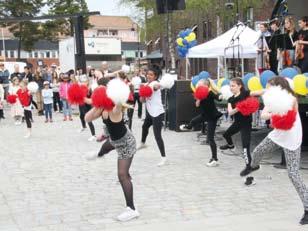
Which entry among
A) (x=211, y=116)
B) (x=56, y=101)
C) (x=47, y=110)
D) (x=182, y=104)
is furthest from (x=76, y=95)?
(x=56, y=101)

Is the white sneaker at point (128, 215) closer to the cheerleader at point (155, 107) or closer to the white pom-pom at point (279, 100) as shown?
the white pom-pom at point (279, 100)

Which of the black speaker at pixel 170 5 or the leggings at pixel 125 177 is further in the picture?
the black speaker at pixel 170 5

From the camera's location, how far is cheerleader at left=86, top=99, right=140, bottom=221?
628 cm

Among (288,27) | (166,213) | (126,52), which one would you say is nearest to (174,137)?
(288,27)

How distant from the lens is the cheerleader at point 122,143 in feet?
20.6

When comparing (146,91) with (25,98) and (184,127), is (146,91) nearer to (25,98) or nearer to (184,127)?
(184,127)

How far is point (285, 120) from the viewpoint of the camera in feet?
19.4

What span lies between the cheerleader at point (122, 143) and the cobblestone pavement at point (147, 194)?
171 millimetres

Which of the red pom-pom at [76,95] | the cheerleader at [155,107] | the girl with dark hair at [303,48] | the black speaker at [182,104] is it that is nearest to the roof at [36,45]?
the black speaker at [182,104]

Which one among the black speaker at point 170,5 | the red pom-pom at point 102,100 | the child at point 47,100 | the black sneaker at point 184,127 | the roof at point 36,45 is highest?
the roof at point 36,45

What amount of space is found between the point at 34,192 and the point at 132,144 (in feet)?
7.62

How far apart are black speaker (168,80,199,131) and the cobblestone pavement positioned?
11.5 feet

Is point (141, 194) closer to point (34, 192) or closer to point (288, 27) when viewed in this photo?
point (34, 192)

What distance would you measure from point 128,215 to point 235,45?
10631 mm
